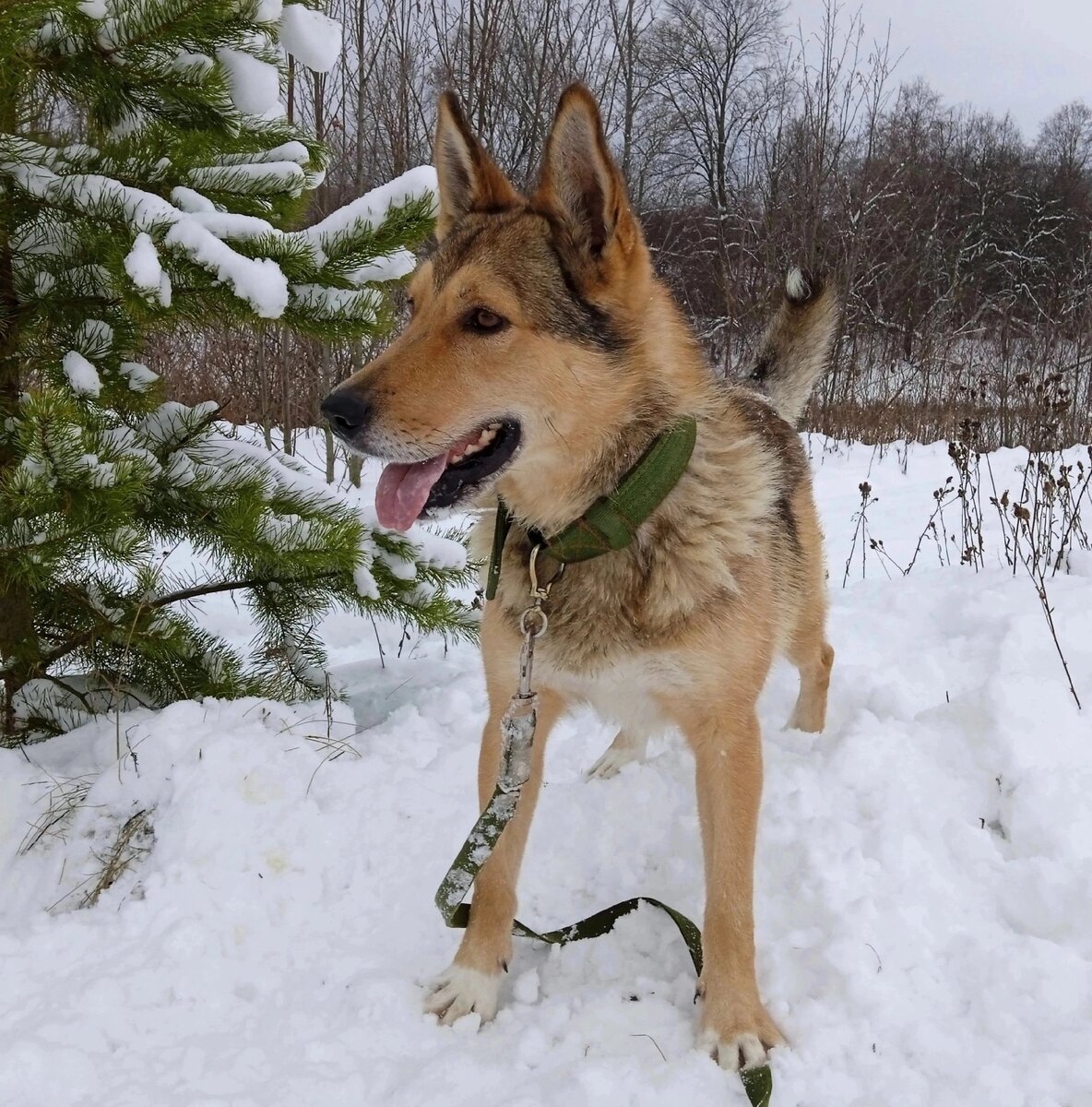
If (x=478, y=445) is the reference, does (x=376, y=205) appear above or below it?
above

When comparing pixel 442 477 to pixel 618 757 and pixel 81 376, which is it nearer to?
pixel 81 376

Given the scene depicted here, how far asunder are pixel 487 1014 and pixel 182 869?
93 cm

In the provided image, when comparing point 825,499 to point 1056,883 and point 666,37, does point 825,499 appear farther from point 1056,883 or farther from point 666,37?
point 666,37

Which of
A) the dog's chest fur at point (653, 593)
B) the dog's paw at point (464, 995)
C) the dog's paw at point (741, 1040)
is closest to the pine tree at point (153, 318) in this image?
the dog's chest fur at point (653, 593)

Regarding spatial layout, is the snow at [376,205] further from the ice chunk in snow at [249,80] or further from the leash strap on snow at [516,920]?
the leash strap on snow at [516,920]

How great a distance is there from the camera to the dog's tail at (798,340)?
3.78 metres

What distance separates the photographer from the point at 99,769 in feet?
8.39

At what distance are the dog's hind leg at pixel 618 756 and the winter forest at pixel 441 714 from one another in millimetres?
28

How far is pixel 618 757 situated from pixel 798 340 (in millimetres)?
2171

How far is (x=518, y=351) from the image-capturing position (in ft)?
6.40

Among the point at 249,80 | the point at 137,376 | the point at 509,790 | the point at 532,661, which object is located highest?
the point at 249,80

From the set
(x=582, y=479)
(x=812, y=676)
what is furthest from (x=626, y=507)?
(x=812, y=676)

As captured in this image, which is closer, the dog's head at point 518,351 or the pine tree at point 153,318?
the dog's head at point 518,351

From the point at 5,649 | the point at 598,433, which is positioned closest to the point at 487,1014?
the point at 598,433
